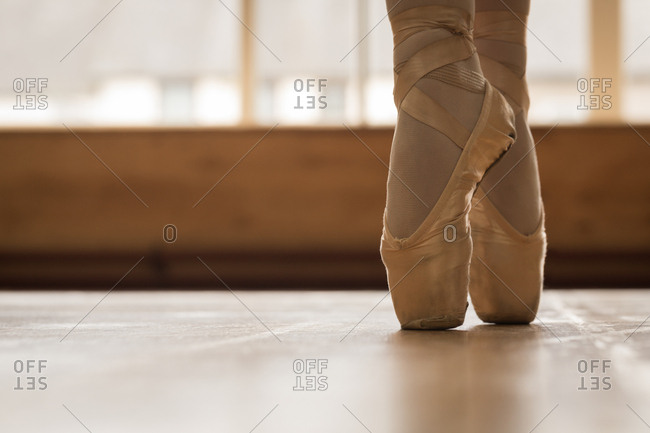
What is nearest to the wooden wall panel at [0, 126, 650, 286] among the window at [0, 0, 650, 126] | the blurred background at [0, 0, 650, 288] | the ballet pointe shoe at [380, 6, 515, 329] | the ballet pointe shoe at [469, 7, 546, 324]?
the blurred background at [0, 0, 650, 288]

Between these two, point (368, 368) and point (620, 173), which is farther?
point (620, 173)

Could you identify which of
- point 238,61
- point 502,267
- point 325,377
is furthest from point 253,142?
A: point 325,377

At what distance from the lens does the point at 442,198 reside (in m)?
0.76

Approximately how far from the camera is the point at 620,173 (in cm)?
239

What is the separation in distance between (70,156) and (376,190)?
1.12 m

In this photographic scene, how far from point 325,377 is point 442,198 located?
13.0 inches

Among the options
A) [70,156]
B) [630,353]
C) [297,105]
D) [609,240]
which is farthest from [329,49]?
[630,353]

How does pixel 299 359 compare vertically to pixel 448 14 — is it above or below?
below

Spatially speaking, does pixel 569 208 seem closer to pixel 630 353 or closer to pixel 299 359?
pixel 630 353

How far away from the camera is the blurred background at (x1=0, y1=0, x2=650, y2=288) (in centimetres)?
239

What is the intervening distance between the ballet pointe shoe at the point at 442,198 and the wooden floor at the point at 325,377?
0.04 meters

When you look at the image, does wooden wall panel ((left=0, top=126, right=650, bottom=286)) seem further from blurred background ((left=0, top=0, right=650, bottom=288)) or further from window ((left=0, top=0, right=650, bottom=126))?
window ((left=0, top=0, right=650, bottom=126))

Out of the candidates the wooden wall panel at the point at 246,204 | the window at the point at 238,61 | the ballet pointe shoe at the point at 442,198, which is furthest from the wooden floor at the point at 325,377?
the window at the point at 238,61

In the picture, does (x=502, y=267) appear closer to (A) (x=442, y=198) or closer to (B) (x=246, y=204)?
(A) (x=442, y=198)
